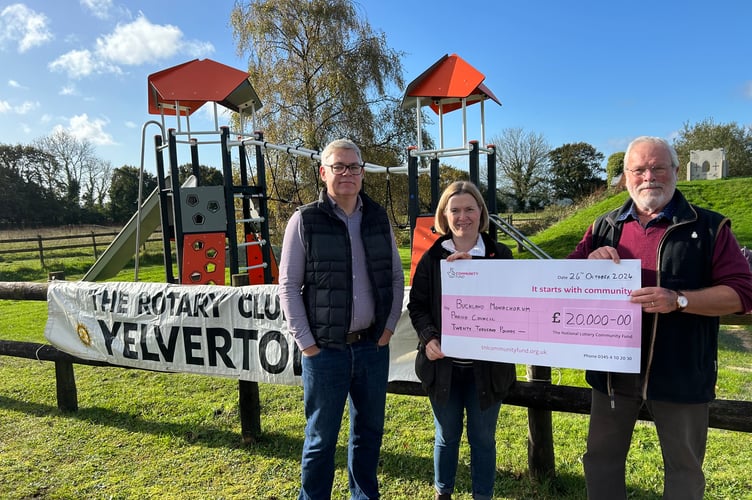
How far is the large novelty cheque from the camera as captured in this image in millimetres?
1953

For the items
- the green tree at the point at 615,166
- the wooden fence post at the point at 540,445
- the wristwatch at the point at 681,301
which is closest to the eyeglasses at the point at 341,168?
the wristwatch at the point at 681,301

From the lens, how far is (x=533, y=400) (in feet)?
9.25

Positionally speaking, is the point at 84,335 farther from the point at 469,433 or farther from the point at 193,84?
the point at 193,84

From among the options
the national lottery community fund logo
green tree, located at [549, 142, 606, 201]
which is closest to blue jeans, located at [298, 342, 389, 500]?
the national lottery community fund logo

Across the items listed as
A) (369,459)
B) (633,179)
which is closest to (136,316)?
(369,459)

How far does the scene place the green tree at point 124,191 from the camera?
121 feet

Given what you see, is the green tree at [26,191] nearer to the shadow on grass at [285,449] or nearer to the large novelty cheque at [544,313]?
the shadow on grass at [285,449]

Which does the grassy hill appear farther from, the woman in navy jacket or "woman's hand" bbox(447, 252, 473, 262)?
"woman's hand" bbox(447, 252, 473, 262)

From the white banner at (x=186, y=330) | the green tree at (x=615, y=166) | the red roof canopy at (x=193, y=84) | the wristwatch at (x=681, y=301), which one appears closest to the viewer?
the wristwatch at (x=681, y=301)

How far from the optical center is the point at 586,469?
222 centimetres

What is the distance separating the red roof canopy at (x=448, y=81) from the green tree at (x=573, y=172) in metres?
42.0

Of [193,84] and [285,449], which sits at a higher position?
[193,84]

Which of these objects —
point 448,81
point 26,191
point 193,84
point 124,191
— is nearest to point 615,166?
point 448,81

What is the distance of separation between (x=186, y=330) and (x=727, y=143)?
149 ft
